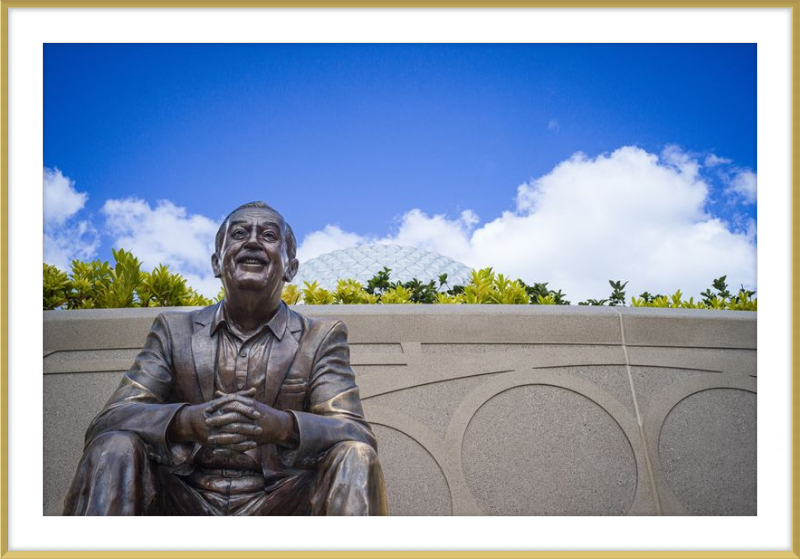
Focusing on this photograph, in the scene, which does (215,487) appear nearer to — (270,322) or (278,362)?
(278,362)

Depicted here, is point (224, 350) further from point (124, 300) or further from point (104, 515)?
point (124, 300)

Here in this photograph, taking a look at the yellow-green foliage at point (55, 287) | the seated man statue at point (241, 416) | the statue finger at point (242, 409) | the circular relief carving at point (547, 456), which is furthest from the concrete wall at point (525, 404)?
the statue finger at point (242, 409)

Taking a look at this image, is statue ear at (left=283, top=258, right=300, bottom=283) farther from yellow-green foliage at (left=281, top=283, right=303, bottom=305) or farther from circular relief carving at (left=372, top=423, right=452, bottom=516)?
yellow-green foliage at (left=281, top=283, right=303, bottom=305)

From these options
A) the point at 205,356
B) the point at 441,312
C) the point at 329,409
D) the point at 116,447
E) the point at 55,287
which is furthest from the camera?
the point at 55,287

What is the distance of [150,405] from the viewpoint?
2.49 metres

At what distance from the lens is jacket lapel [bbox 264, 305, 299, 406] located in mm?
2709

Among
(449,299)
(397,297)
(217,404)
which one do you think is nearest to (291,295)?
(397,297)

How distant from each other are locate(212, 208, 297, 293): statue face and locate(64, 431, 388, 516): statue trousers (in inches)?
27.3

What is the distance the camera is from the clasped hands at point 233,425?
233cm

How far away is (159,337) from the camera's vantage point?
2.79m

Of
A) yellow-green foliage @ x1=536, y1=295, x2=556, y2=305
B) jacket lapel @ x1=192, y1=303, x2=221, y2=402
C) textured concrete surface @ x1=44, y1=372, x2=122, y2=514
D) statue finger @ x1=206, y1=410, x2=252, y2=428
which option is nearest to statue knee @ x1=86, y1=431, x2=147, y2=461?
statue finger @ x1=206, y1=410, x2=252, y2=428

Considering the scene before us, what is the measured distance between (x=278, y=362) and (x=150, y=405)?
49cm

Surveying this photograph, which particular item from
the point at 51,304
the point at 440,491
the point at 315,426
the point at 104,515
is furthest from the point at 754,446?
the point at 51,304

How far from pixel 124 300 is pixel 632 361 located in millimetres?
4217
